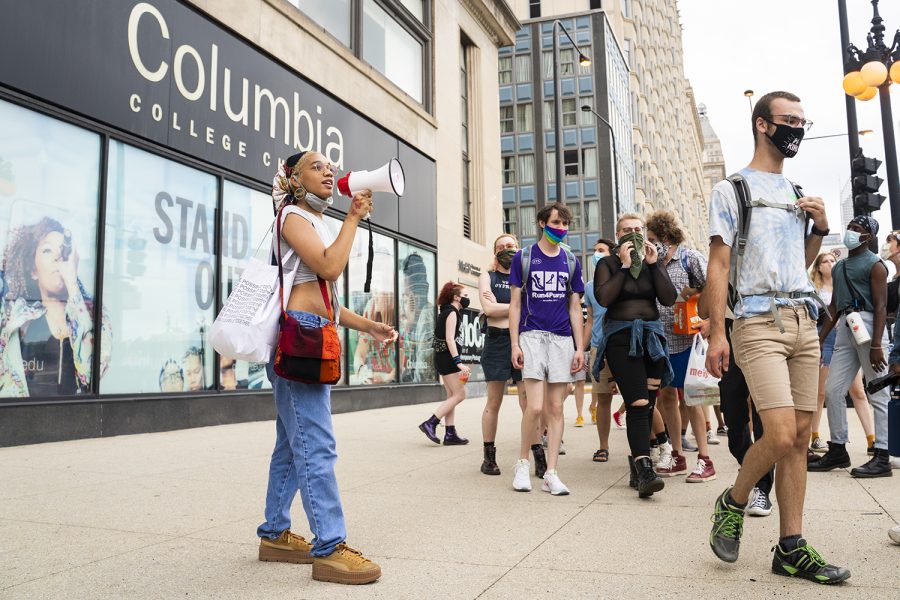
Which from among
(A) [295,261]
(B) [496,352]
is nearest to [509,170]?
(B) [496,352]

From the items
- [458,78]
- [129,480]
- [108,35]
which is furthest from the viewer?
[458,78]

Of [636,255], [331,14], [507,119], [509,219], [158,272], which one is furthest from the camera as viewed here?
[507,119]

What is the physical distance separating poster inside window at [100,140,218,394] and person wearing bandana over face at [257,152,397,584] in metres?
6.18

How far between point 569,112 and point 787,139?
4572 cm

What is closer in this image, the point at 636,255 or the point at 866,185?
the point at 636,255

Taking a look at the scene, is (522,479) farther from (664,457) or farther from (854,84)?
(854,84)

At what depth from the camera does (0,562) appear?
335 cm

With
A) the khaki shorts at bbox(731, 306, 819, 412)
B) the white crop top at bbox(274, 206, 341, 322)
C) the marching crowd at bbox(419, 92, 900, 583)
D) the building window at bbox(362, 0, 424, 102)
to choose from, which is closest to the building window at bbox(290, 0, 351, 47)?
the building window at bbox(362, 0, 424, 102)

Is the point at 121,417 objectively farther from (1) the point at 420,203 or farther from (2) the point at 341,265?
(1) the point at 420,203

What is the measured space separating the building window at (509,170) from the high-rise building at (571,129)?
14 millimetres

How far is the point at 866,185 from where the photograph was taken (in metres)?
10.4

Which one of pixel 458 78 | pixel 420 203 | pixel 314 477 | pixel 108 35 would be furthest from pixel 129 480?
pixel 458 78

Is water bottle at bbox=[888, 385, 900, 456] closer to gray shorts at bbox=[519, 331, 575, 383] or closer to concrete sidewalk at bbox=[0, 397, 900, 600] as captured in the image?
concrete sidewalk at bbox=[0, 397, 900, 600]

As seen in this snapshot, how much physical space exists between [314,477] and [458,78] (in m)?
19.2
